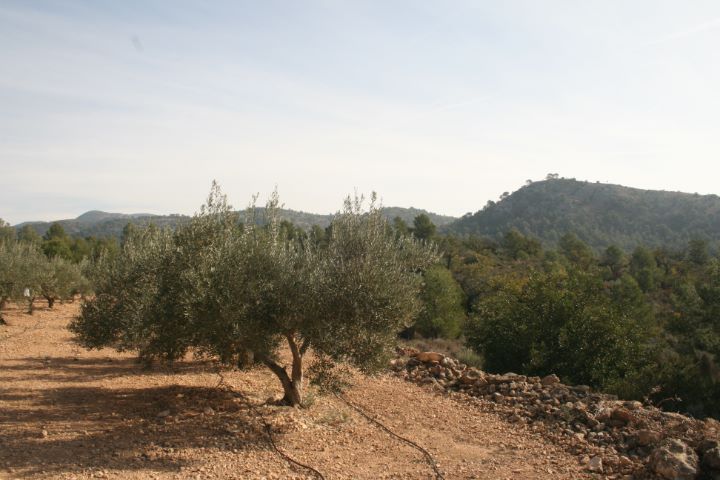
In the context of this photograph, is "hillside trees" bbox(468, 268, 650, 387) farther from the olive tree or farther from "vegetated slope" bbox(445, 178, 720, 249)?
"vegetated slope" bbox(445, 178, 720, 249)

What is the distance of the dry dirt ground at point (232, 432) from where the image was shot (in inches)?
322

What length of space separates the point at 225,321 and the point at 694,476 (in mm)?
7529

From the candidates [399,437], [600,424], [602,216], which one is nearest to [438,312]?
[600,424]

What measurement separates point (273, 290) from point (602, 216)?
111 metres

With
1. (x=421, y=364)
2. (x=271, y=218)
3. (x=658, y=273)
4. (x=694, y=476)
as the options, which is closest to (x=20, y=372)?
(x=271, y=218)

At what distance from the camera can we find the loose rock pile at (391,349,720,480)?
802 cm

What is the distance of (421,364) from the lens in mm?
15789

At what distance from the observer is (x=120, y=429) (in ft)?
32.0

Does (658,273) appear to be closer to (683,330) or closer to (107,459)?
(683,330)

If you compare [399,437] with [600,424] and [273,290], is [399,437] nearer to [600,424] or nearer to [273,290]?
[273,290]

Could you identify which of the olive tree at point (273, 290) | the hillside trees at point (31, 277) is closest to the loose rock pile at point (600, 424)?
the olive tree at point (273, 290)

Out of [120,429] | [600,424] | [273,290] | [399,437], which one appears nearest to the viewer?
[273,290]

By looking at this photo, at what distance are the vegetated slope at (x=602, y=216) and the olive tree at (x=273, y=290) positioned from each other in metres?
88.6

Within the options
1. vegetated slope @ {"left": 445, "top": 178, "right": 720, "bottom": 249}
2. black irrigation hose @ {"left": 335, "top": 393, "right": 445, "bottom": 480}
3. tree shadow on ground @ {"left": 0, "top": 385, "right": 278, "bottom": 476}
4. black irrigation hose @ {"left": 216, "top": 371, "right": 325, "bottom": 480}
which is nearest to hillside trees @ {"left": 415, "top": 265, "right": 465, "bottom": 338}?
black irrigation hose @ {"left": 335, "top": 393, "right": 445, "bottom": 480}
